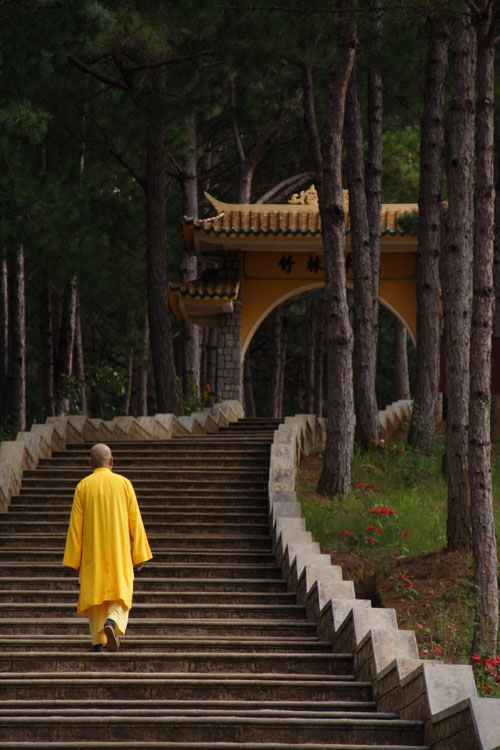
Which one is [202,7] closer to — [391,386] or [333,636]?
[333,636]

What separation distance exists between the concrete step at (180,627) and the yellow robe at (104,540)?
3.31ft

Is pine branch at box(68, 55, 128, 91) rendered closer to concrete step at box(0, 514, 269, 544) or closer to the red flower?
concrete step at box(0, 514, 269, 544)

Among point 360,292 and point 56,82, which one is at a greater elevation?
point 56,82

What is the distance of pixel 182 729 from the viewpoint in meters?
5.69

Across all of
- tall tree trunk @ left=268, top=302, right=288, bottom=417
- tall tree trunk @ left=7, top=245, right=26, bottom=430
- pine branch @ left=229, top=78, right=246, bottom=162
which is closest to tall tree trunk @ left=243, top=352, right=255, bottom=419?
tall tree trunk @ left=268, top=302, right=288, bottom=417

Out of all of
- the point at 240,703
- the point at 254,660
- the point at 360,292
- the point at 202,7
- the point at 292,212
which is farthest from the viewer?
the point at 292,212

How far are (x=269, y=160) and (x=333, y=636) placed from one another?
70.6 feet

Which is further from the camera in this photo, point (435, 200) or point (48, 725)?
point (435, 200)

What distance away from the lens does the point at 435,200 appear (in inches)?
659

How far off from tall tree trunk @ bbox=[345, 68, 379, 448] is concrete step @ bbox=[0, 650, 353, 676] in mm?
9768

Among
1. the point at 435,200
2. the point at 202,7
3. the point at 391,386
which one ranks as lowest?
the point at 391,386

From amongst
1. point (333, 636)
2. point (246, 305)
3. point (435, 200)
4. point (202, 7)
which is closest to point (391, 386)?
point (246, 305)

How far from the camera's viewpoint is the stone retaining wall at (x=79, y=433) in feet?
45.3

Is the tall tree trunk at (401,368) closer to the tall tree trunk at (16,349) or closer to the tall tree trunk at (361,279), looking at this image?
the tall tree trunk at (361,279)
